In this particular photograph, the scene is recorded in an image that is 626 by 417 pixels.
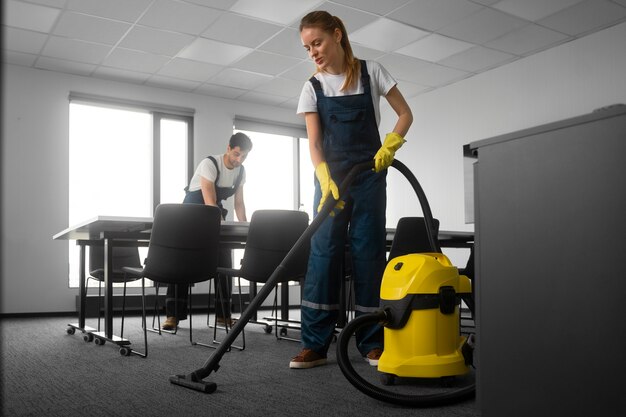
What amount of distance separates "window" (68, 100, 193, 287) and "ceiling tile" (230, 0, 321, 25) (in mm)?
2038

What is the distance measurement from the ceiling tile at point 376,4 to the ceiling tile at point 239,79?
1611mm

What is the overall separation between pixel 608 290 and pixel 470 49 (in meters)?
4.35

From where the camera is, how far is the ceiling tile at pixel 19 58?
474 centimetres

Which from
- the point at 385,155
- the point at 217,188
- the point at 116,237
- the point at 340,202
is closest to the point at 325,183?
the point at 340,202

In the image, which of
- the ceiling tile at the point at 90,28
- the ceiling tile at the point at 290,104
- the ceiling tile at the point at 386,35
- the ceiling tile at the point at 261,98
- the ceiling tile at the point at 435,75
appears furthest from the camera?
the ceiling tile at the point at 290,104

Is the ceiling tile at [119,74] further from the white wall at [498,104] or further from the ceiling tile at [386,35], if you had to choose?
the white wall at [498,104]

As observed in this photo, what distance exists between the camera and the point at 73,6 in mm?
3912

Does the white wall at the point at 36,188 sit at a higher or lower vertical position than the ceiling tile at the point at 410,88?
lower

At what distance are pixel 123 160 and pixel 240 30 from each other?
206cm

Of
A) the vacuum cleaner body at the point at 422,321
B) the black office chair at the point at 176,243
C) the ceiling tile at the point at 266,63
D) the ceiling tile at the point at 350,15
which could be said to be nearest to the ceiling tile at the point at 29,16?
the ceiling tile at the point at 266,63

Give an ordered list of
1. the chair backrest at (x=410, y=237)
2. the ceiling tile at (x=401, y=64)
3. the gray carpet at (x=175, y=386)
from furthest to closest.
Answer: the ceiling tile at (x=401, y=64)
the chair backrest at (x=410, y=237)
the gray carpet at (x=175, y=386)

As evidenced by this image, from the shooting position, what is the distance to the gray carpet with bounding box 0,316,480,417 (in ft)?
4.47

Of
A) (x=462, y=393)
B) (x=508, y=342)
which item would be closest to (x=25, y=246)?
(x=462, y=393)

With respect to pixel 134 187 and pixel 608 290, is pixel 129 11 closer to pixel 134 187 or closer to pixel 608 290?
pixel 134 187
